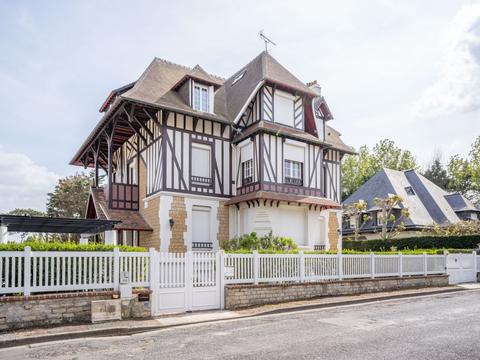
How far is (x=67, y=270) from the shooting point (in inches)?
363

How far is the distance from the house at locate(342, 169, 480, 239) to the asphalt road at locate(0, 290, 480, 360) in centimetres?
2186

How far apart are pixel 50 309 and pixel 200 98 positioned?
11.2 meters

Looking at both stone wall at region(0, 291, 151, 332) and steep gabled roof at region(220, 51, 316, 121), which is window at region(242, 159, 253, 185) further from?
stone wall at region(0, 291, 151, 332)

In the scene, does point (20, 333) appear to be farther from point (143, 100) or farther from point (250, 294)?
point (143, 100)

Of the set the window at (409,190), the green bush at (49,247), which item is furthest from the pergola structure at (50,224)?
the window at (409,190)

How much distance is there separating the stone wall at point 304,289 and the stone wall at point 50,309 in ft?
9.11

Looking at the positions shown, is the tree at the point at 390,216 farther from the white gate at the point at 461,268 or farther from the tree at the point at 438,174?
the tree at the point at 438,174

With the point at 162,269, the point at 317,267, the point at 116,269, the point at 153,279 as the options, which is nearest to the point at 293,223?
the point at 317,267

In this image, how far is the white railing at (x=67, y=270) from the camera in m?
8.59

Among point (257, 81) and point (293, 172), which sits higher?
point (257, 81)

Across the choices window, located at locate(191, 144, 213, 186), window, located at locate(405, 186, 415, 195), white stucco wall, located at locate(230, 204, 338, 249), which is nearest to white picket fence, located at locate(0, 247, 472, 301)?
white stucco wall, located at locate(230, 204, 338, 249)

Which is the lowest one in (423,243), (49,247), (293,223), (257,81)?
(423,243)

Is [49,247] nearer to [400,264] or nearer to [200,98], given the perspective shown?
[200,98]

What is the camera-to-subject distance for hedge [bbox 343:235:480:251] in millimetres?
22469
